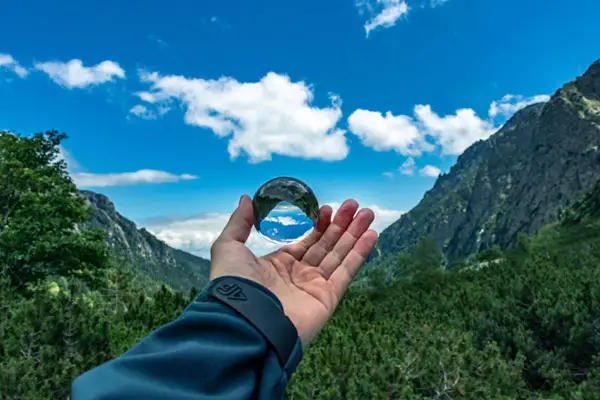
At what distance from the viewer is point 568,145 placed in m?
115

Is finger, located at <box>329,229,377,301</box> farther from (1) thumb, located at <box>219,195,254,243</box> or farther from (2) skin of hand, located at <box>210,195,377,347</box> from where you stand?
(1) thumb, located at <box>219,195,254,243</box>

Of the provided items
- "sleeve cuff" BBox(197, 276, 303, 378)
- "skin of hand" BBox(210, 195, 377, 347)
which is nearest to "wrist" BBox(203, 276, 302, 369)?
"sleeve cuff" BBox(197, 276, 303, 378)

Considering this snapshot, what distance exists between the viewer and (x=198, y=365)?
1.67m

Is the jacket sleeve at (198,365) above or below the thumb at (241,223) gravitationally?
below

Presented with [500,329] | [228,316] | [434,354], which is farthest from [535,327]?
[228,316]

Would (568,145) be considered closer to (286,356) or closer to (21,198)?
(21,198)

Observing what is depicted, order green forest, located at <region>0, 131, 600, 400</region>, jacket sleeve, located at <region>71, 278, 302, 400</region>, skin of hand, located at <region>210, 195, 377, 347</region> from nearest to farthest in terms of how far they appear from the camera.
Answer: jacket sleeve, located at <region>71, 278, 302, 400</region>, skin of hand, located at <region>210, 195, 377, 347</region>, green forest, located at <region>0, 131, 600, 400</region>

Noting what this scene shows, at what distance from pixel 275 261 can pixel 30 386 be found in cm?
689

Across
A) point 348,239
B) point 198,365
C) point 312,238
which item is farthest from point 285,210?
point 198,365

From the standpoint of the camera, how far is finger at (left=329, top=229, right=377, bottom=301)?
3.08m

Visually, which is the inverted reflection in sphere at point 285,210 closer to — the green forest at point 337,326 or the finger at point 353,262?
the finger at point 353,262

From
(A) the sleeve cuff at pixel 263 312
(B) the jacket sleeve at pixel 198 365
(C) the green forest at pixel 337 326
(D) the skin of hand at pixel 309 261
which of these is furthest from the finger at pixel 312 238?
(C) the green forest at pixel 337 326

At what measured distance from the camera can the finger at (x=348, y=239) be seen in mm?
3197

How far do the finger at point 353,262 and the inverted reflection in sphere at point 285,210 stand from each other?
33 cm
